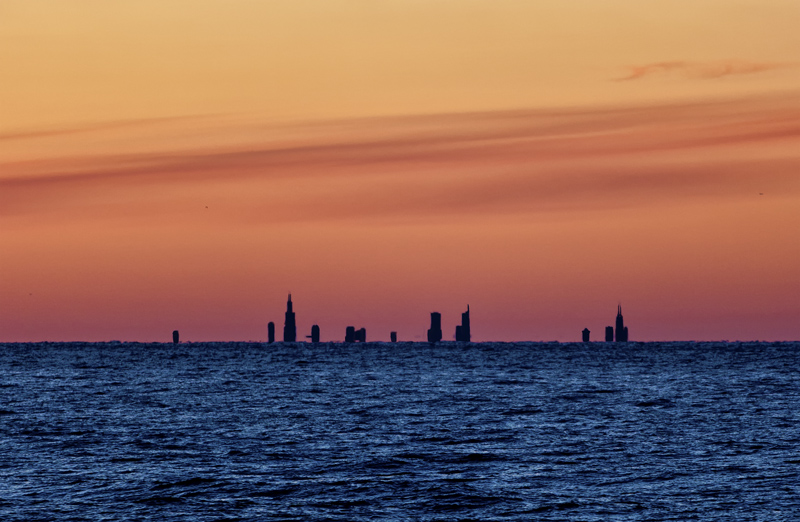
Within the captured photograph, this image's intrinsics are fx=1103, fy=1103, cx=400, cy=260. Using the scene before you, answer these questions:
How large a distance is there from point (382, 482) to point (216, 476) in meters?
7.57

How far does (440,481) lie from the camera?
47.2m

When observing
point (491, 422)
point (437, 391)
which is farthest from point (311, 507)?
point (437, 391)

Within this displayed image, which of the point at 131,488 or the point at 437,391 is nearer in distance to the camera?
the point at 131,488

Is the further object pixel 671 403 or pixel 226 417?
pixel 671 403

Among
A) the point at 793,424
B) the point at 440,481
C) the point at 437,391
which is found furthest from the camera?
the point at 437,391

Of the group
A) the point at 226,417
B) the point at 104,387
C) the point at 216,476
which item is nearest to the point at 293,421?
the point at 226,417

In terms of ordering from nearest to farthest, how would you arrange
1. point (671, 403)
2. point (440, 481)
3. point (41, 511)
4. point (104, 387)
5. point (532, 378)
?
1. point (41, 511)
2. point (440, 481)
3. point (671, 403)
4. point (104, 387)
5. point (532, 378)

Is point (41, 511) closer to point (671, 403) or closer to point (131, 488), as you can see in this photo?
point (131, 488)

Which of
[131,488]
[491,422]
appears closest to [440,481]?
[131,488]

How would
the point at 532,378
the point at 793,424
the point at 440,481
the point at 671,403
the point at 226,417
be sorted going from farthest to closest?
the point at 532,378 < the point at 671,403 < the point at 226,417 < the point at 793,424 < the point at 440,481

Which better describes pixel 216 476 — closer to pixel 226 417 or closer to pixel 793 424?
pixel 226 417

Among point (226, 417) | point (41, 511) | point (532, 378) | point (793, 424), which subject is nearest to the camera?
point (41, 511)

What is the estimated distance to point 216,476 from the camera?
48.7 metres

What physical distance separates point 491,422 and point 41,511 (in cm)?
3747
